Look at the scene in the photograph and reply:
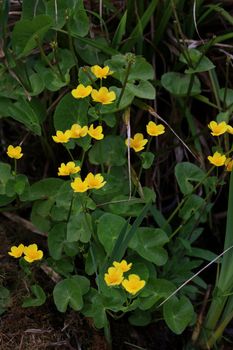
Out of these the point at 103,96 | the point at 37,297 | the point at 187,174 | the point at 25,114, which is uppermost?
the point at 103,96

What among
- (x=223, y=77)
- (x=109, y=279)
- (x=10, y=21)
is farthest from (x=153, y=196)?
(x=10, y=21)

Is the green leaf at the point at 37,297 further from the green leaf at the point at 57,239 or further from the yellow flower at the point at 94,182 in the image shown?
the yellow flower at the point at 94,182

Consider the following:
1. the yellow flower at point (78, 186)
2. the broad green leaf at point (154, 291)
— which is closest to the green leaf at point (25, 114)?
the yellow flower at point (78, 186)

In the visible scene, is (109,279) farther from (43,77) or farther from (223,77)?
(223,77)

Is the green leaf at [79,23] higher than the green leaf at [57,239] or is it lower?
higher

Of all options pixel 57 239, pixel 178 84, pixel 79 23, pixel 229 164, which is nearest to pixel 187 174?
Answer: pixel 229 164

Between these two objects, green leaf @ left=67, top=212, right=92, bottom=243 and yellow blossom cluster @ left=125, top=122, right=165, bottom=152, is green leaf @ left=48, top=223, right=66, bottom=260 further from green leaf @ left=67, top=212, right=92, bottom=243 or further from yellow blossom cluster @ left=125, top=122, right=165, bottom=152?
yellow blossom cluster @ left=125, top=122, right=165, bottom=152

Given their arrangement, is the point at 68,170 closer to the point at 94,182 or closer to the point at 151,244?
the point at 94,182

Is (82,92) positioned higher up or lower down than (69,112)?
higher up
